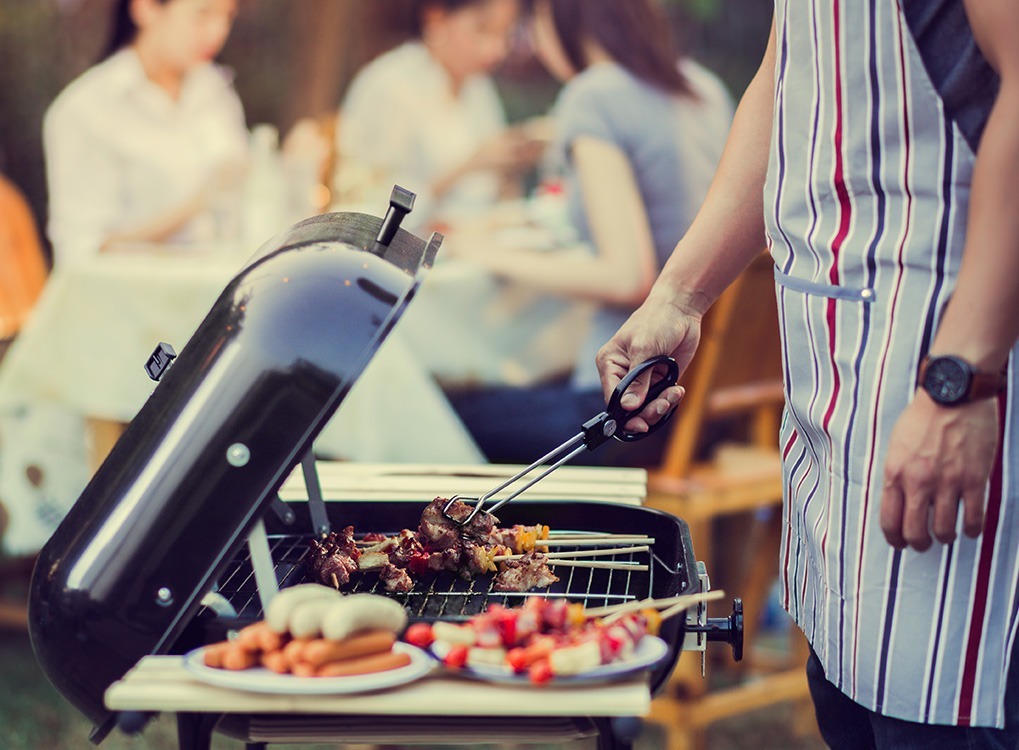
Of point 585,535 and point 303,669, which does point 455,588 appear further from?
point 303,669

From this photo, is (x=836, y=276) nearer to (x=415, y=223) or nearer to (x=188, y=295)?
(x=188, y=295)

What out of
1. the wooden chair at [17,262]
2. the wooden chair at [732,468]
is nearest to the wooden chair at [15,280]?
the wooden chair at [17,262]

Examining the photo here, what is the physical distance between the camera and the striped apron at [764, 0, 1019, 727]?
3.79ft

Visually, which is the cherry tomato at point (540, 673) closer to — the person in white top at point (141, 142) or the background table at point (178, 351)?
the background table at point (178, 351)

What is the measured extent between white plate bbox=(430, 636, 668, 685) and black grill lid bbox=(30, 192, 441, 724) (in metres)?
0.27

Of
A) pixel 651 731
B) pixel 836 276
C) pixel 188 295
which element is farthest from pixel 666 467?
pixel 836 276

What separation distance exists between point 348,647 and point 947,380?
22.9 inches

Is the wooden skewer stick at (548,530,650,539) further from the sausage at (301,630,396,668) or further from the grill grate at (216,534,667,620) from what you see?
the sausage at (301,630,396,668)

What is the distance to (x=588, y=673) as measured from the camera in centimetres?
103

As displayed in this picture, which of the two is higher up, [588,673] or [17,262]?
[588,673]

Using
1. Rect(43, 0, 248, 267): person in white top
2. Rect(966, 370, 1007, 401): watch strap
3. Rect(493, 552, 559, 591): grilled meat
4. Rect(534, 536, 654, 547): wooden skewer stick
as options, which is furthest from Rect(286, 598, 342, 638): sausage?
Rect(43, 0, 248, 267): person in white top

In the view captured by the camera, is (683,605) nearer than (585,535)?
Yes

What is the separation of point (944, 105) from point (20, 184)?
7.04 m

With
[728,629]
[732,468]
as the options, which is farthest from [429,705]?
[732,468]
